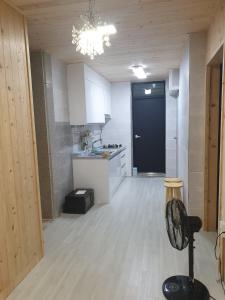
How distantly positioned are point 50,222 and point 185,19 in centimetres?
308

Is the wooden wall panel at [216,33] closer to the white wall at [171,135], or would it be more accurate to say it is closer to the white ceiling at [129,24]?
the white ceiling at [129,24]

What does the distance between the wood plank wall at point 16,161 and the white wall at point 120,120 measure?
3.81 meters

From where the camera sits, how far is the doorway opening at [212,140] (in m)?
2.72

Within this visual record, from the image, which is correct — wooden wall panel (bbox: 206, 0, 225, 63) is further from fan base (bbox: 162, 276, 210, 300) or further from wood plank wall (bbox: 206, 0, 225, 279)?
fan base (bbox: 162, 276, 210, 300)

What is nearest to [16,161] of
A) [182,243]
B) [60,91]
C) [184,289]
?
[182,243]

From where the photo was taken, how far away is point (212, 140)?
9.24 ft

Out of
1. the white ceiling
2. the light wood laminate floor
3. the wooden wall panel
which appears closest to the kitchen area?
the white ceiling

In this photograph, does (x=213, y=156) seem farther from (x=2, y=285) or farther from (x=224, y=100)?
(x=2, y=285)

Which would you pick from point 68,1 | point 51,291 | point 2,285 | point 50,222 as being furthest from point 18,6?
point 50,222

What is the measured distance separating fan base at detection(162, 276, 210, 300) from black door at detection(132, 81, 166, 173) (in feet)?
14.2

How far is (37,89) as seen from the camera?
326cm

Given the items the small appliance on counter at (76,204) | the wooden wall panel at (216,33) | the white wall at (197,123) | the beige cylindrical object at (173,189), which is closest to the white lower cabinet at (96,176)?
the small appliance on counter at (76,204)

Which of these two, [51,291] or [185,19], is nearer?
[51,291]

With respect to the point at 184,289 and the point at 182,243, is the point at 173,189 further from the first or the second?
the point at 182,243
